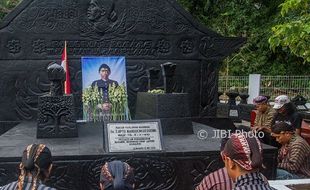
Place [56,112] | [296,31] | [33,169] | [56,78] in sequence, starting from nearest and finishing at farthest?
[33,169]
[56,112]
[56,78]
[296,31]

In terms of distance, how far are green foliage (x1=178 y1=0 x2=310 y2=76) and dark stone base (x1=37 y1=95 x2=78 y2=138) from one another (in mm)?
16079

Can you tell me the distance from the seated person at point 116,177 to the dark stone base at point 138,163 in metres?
2.53

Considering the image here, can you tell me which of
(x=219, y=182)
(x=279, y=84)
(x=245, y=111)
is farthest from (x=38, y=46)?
(x=279, y=84)

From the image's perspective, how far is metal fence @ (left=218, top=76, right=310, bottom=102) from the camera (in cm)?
1947

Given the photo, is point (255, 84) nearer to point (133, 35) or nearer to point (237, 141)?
point (133, 35)

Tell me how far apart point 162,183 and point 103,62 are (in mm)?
3934

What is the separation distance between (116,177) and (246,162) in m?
0.81

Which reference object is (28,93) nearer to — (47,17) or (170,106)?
(47,17)

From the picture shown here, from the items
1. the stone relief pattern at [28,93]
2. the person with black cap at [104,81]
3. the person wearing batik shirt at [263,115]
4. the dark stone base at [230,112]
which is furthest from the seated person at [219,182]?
the dark stone base at [230,112]

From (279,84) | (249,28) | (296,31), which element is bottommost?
(279,84)

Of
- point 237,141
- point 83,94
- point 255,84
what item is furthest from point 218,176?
point 255,84

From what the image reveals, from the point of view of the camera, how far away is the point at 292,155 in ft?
18.7

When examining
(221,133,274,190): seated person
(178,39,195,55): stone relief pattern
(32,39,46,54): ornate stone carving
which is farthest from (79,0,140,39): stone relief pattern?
(221,133,274,190): seated person

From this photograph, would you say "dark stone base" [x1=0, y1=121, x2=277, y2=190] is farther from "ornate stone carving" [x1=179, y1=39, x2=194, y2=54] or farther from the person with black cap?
"ornate stone carving" [x1=179, y1=39, x2=194, y2=54]
